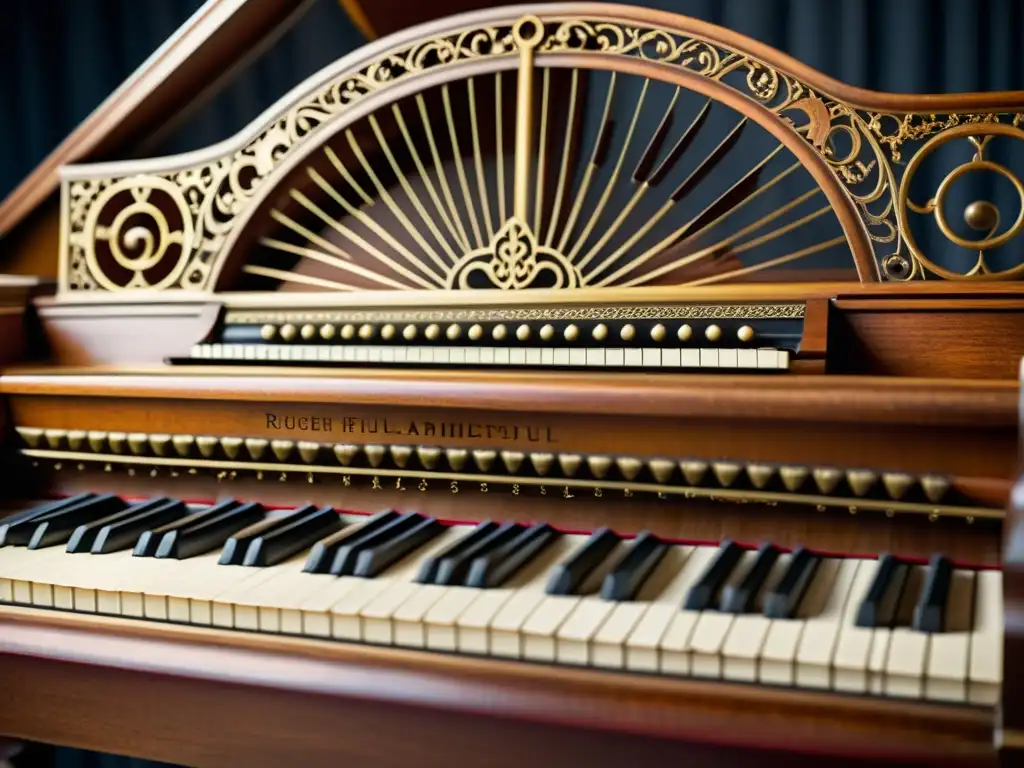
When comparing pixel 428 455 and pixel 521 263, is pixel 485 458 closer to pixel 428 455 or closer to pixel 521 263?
pixel 428 455

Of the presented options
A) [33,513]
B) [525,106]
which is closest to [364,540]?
[33,513]

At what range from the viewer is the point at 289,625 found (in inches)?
44.3

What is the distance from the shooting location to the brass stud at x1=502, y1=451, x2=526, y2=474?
132cm

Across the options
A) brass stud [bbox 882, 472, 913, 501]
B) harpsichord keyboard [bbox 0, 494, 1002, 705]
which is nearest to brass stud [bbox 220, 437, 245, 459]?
harpsichord keyboard [bbox 0, 494, 1002, 705]

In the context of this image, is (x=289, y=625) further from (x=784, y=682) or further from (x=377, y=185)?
(x=377, y=185)

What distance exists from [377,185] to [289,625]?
0.82 metres

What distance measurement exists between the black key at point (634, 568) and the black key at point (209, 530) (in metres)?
0.55

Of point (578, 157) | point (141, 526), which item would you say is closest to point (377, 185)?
point (578, 157)

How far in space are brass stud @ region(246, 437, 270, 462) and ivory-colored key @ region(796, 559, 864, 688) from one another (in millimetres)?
819

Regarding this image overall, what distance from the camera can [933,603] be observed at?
3.23 ft

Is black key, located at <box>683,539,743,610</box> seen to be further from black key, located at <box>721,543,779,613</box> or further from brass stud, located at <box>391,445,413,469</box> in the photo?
brass stud, located at <box>391,445,413,469</box>

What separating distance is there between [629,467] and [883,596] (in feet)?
1.15

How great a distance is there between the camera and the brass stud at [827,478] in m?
1.17

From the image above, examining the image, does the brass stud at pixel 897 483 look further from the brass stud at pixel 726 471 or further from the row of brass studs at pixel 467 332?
the row of brass studs at pixel 467 332
